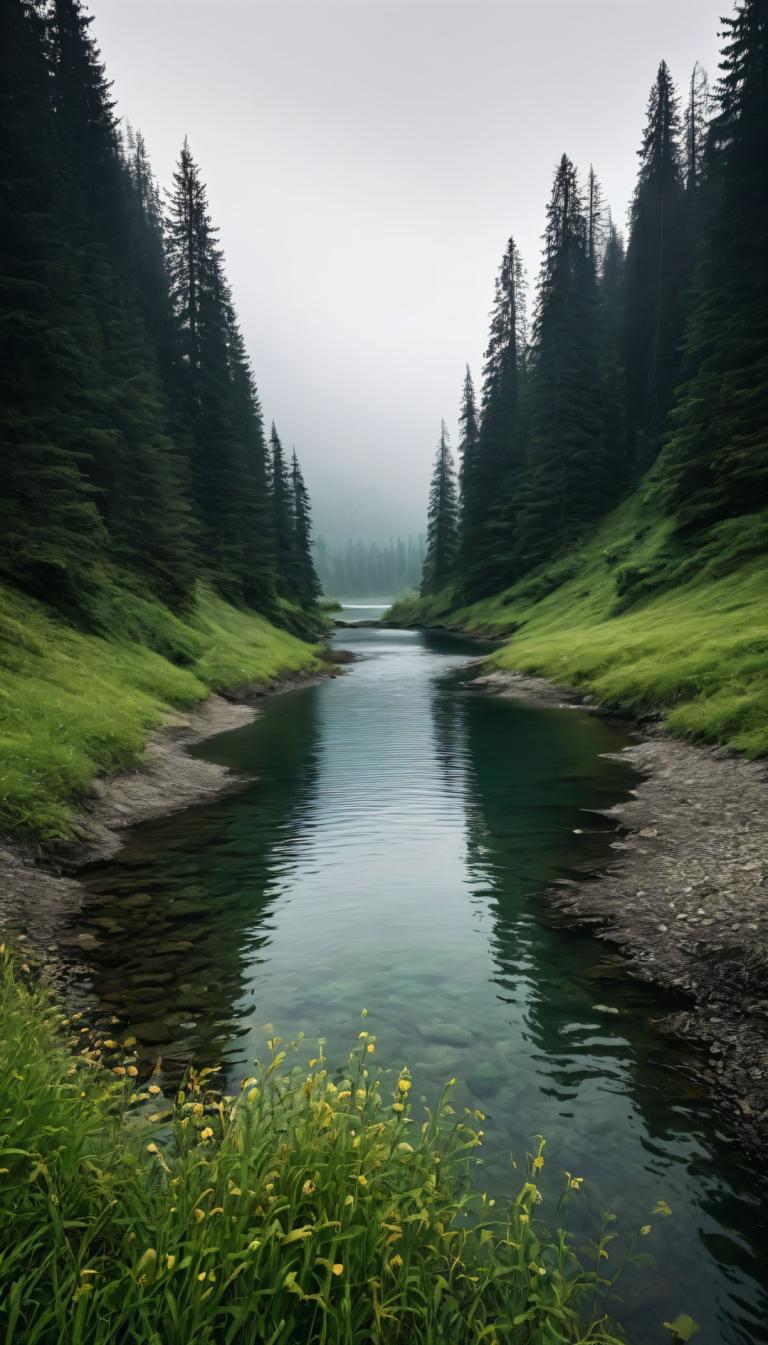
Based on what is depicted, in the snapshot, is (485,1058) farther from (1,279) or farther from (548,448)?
(548,448)

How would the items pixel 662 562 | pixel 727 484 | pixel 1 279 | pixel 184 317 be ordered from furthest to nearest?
pixel 184 317
pixel 662 562
pixel 727 484
pixel 1 279

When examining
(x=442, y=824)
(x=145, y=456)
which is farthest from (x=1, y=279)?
(x=442, y=824)

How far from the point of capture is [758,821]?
1455cm

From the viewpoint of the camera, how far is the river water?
6.30 meters

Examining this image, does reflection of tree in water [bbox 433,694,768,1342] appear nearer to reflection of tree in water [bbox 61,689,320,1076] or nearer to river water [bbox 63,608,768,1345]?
river water [bbox 63,608,768,1345]

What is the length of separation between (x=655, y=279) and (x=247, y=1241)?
9195cm

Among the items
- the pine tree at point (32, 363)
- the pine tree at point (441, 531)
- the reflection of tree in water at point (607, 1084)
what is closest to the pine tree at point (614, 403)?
the pine tree at point (441, 531)

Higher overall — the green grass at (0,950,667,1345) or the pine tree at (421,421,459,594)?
the pine tree at (421,421,459,594)

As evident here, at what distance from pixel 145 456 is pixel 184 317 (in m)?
29.9

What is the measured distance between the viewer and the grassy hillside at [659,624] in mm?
23656

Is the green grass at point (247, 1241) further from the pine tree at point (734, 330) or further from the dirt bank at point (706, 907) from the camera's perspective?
the pine tree at point (734, 330)

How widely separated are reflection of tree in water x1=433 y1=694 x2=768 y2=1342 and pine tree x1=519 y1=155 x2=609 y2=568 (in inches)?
2261

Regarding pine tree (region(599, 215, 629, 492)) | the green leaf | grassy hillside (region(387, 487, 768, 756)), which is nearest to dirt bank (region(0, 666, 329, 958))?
the green leaf

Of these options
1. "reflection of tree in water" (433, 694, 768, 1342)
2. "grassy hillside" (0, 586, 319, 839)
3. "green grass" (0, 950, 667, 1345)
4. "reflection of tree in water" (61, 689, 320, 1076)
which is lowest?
"reflection of tree in water" (433, 694, 768, 1342)
